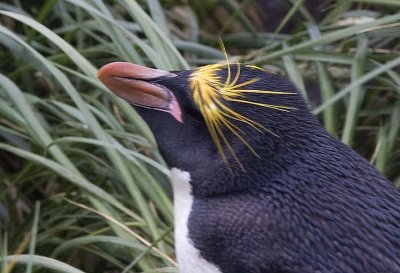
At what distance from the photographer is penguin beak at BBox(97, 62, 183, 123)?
1.85m

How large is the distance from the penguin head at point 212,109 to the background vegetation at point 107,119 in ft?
1.16

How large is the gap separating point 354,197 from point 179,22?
1.46m

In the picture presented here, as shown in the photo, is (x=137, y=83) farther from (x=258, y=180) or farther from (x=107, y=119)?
(x=107, y=119)

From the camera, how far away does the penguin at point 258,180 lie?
1727 millimetres

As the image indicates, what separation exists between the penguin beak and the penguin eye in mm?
69

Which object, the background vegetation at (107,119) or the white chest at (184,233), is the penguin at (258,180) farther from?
the background vegetation at (107,119)

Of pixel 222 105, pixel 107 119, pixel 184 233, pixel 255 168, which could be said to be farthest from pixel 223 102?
pixel 107 119

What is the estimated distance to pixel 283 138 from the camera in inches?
Answer: 71.2

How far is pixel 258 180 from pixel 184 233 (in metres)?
0.15

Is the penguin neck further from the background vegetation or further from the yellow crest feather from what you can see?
the background vegetation

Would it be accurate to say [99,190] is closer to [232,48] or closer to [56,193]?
[56,193]

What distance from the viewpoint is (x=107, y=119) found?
7.95 ft

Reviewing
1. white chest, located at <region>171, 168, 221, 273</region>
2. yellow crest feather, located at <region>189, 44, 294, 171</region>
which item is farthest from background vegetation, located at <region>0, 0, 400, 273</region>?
yellow crest feather, located at <region>189, 44, 294, 171</region>

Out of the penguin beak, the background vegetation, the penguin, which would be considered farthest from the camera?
the background vegetation
